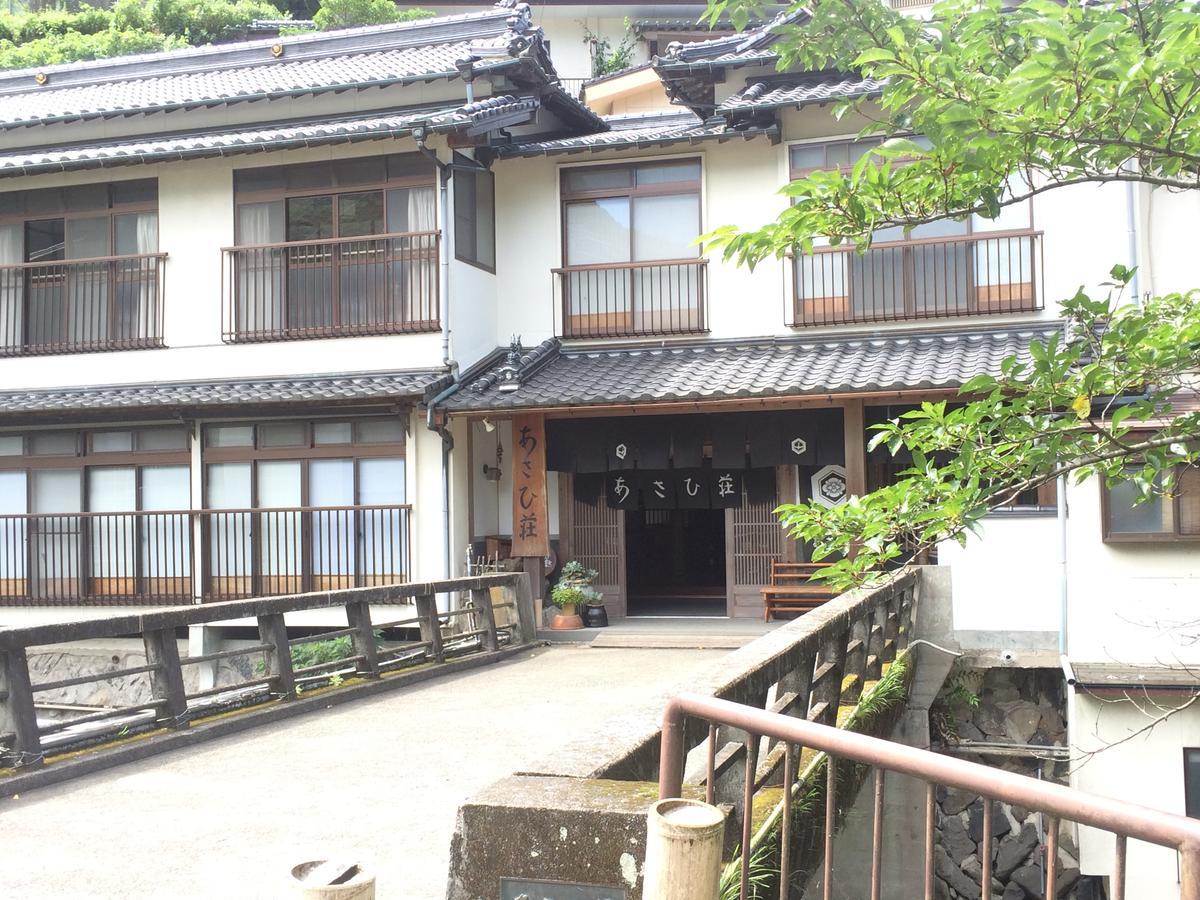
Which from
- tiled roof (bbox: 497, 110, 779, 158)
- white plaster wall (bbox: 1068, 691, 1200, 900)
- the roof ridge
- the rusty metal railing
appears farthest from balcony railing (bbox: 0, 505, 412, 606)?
the rusty metal railing

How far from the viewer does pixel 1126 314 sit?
5148 millimetres

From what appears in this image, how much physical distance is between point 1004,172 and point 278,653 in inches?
286

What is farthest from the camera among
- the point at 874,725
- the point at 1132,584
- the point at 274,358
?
the point at 274,358

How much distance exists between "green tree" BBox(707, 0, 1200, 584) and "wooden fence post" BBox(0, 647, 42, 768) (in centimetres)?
501

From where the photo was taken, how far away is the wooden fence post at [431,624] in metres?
11.6

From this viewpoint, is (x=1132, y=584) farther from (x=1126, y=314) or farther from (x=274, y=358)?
(x=274, y=358)

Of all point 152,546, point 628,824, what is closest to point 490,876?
point 628,824

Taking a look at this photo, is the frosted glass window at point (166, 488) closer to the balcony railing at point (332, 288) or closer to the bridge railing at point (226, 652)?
the balcony railing at point (332, 288)

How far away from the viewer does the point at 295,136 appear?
49.0 ft

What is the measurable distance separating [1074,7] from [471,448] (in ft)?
44.0

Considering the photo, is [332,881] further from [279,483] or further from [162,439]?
[162,439]

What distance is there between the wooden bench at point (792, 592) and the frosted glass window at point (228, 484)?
7.61 m

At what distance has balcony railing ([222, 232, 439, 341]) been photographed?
51.2ft

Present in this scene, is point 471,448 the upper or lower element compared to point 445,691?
upper
